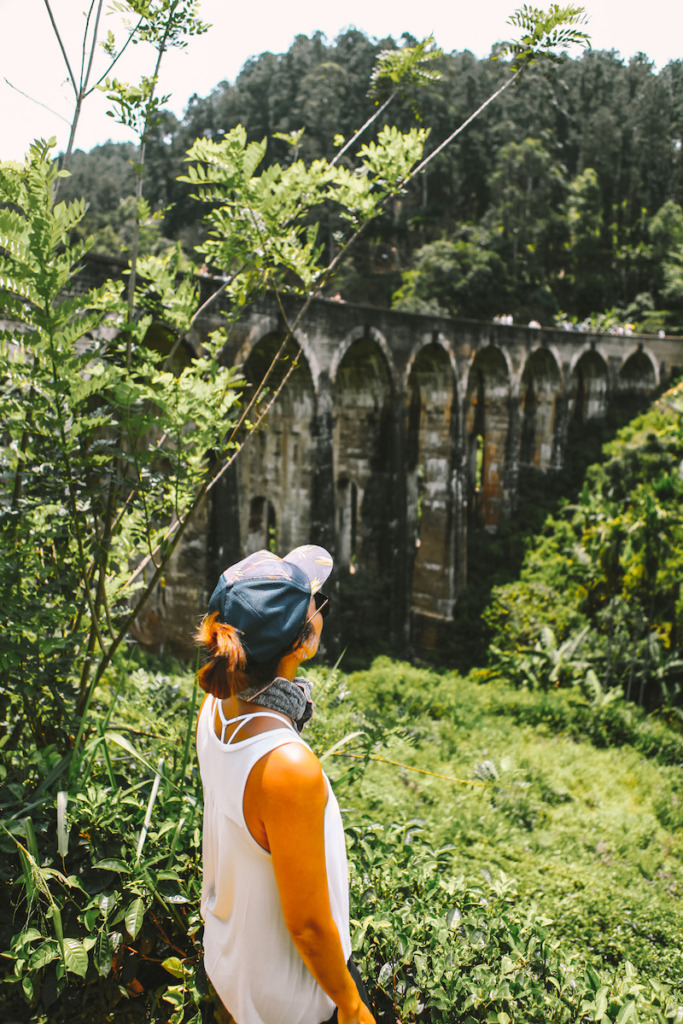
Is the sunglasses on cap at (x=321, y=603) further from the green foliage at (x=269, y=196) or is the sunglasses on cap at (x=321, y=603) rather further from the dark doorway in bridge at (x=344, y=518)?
the dark doorway in bridge at (x=344, y=518)

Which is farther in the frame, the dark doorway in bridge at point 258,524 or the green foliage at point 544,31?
the dark doorway in bridge at point 258,524

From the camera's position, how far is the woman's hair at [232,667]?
163 cm

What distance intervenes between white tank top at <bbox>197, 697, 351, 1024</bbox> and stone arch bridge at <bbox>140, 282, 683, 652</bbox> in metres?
6.64

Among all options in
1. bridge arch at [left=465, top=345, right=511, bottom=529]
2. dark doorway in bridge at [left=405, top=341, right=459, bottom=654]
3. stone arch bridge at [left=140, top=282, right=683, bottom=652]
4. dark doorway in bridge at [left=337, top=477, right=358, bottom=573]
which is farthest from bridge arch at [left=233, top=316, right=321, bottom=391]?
bridge arch at [left=465, top=345, right=511, bottom=529]

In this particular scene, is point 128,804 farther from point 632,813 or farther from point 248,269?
point 632,813

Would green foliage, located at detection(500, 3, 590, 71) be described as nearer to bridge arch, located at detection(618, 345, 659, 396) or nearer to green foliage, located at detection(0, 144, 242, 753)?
green foliage, located at detection(0, 144, 242, 753)

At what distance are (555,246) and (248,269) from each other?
124ft

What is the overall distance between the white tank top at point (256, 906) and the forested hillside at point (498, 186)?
3045cm

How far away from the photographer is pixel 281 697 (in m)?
1.69

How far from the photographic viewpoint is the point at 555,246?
37438 millimetres

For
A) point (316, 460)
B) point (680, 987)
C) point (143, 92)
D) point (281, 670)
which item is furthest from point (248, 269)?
point (316, 460)

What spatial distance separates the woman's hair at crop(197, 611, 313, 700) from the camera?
64.3 inches

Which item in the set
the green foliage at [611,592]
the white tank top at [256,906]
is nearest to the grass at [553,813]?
the white tank top at [256,906]

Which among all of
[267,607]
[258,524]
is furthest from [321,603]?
[258,524]
